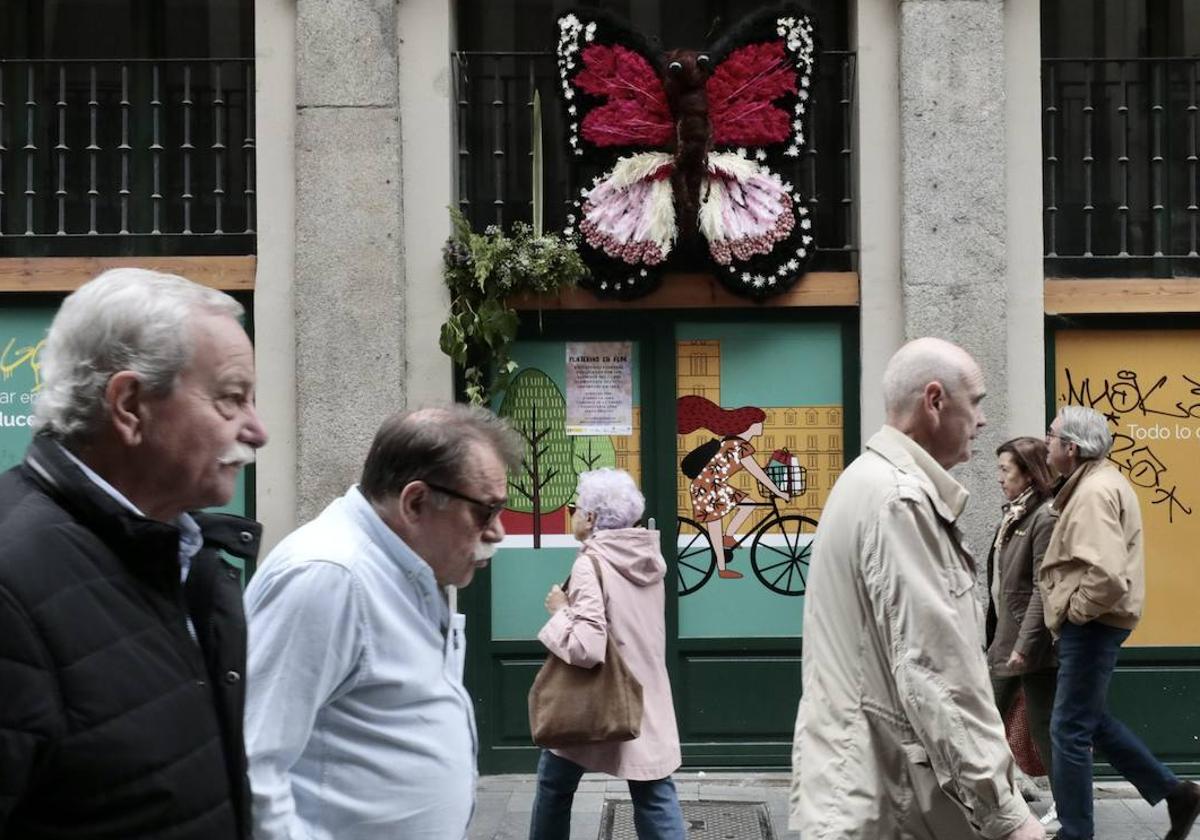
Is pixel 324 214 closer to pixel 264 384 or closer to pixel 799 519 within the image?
pixel 264 384

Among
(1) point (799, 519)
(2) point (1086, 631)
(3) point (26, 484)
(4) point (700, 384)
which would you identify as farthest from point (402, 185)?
(3) point (26, 484)

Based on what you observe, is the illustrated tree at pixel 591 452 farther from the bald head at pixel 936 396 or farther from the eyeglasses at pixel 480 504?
the eyeglasses at pixel 480 504

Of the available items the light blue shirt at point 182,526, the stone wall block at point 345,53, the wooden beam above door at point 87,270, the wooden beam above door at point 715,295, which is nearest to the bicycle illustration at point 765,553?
the wooden beam above door at point 715,295

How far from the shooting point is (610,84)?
8.23m

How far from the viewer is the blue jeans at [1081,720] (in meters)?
6.34

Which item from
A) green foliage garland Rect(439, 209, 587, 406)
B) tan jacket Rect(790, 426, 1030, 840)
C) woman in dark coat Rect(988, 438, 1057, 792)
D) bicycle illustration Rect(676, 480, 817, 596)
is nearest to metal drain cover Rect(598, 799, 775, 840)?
bicycle illustration Rect(676, 480, 817, 596)

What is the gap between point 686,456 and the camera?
8.36 metres

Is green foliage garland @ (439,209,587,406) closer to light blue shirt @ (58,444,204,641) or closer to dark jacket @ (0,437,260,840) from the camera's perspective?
light blue shirt @ (58,444,204,641)

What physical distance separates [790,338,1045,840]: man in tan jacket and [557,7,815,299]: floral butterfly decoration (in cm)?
458

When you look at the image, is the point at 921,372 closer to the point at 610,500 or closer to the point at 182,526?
the point at 182,526

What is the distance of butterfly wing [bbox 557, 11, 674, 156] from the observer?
821cm

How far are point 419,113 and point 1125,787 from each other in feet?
18.1

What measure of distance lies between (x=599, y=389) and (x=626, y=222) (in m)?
0.98

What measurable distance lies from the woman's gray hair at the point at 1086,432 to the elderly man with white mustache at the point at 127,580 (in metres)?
5.15
